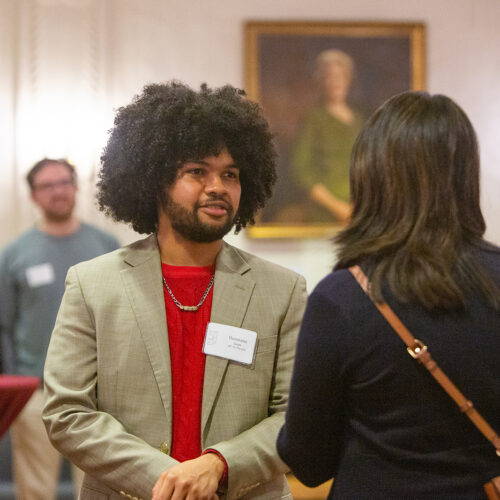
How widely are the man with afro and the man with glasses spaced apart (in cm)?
237

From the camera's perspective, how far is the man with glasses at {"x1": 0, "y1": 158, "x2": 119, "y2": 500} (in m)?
4.74

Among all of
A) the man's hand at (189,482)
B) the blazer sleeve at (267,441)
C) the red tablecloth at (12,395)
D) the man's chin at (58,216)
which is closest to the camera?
the man's hand at (189,482)

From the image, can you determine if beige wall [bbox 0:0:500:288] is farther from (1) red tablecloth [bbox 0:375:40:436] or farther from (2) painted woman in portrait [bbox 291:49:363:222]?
(1) red tablecloth [bbox 0:375:40:436]

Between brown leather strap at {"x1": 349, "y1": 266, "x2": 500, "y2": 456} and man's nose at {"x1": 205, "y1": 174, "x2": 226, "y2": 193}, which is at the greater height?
man's nose at {"x1": 205, "y1": 174, "x2": 226, "y2": 193}

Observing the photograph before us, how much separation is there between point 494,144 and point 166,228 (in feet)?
16.1

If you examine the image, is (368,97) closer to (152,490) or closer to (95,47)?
(95,47)

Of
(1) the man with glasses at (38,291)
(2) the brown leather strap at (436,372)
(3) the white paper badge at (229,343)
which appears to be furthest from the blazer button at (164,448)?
(1) the man with glasses at (38,291)

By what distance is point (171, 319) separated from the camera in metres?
2.33

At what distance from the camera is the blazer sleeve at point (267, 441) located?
2.15 meters

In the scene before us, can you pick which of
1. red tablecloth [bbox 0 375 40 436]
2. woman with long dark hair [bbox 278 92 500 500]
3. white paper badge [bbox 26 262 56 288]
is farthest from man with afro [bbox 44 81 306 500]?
white paper badge [bbox 26 262 56 288]

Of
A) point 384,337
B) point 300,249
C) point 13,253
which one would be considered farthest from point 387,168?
point 300,249

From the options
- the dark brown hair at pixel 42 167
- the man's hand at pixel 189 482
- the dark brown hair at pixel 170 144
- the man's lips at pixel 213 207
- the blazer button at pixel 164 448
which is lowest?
the man's hand at pixel 189 482

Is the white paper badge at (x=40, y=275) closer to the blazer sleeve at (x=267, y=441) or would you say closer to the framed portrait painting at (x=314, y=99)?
the framed portrait painting at (x=314, y=99)

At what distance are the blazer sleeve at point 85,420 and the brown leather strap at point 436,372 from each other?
32.8 inches
